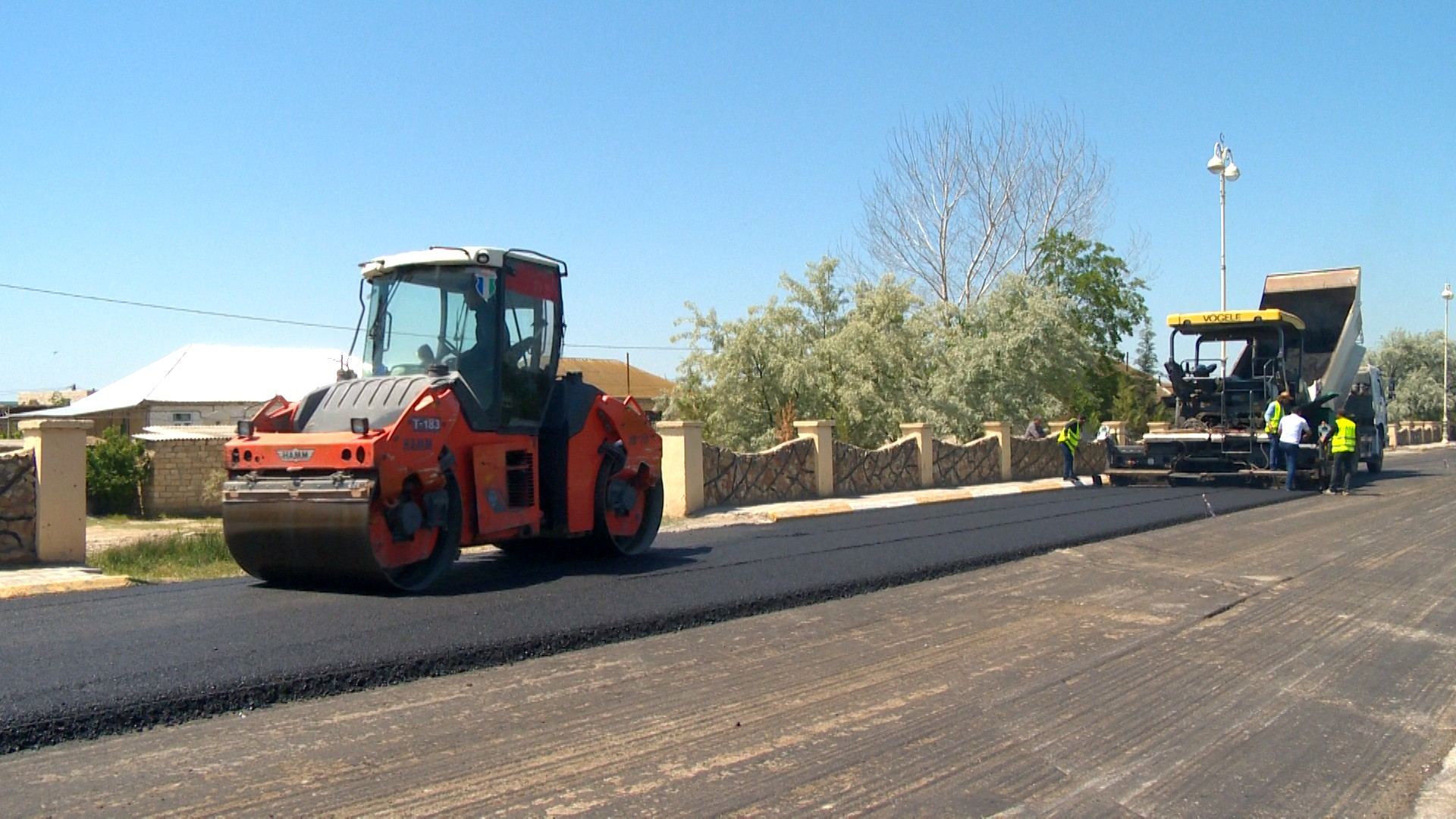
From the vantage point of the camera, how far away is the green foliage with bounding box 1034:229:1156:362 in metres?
39.2

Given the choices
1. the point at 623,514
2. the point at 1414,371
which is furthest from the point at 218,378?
the point at 1414,371

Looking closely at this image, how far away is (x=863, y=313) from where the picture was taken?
2895 centimetres

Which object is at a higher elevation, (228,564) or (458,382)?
(458,382)

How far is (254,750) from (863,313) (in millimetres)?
25072

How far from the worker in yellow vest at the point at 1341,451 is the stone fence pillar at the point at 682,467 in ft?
35.8

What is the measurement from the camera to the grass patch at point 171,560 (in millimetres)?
11062

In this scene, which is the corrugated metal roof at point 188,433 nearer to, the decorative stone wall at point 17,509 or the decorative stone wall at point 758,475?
the decorative stone wall at point 758,475

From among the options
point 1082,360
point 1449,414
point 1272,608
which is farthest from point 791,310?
point 1449,414

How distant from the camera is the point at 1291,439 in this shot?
1875 cm

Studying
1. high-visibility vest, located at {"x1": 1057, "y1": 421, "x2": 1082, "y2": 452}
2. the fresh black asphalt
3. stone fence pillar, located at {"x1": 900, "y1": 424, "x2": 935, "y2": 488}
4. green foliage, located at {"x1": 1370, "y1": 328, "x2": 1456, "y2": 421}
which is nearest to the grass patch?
the fresh black asphalt

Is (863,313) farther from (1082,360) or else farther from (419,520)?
(419,520)

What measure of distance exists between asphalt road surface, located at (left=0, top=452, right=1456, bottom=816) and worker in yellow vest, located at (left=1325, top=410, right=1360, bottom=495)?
38.9 ft

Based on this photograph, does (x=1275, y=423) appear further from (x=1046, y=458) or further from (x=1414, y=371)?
(x=1414, y=371)

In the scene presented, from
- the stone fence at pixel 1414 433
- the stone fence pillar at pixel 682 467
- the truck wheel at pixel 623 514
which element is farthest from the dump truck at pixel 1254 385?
the stone fence at pixel 1414 433
